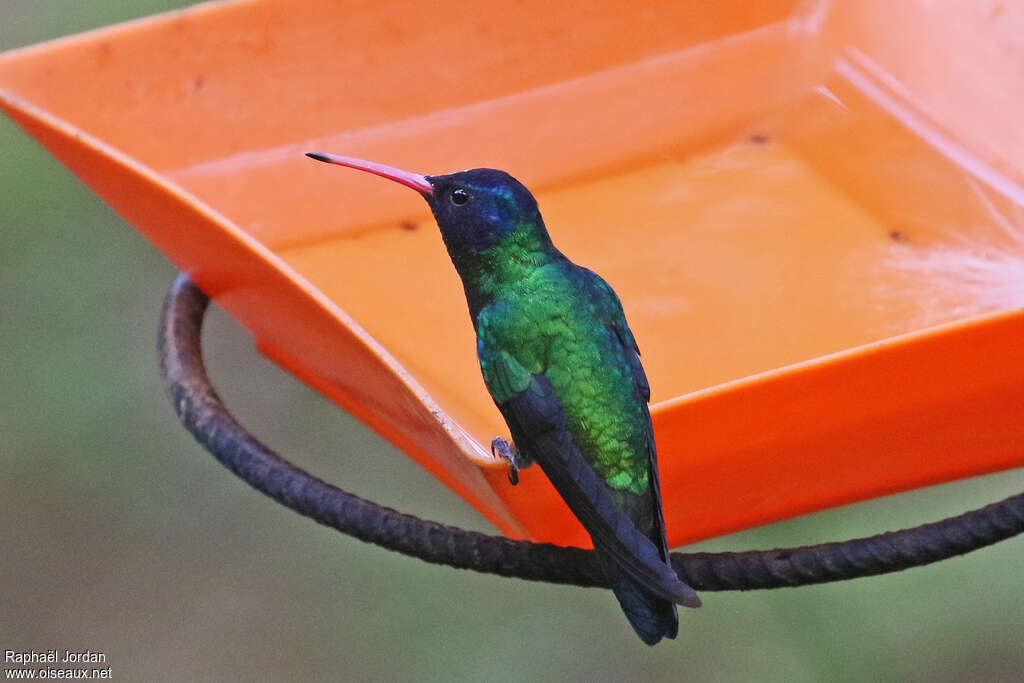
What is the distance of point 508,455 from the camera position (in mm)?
1094

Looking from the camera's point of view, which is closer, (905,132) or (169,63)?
(169,63)

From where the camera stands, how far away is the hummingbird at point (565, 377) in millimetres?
1091

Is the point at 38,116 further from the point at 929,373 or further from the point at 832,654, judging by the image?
the point at 832,654

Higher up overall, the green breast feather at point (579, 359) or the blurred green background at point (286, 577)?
the green breast feather at point (579, 359)

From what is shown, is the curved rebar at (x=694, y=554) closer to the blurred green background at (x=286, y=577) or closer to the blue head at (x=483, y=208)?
the blue head at (x=483, y=208)

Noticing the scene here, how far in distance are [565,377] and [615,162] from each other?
2.14ft

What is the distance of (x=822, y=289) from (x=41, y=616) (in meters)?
1.86

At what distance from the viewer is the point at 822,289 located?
5.24 ft

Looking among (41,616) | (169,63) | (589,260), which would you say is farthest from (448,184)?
(41,616)

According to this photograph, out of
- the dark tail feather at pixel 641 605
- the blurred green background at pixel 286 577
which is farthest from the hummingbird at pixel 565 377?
the blurred green background at pixel 286 577

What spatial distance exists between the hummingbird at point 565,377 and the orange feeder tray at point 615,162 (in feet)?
0.23

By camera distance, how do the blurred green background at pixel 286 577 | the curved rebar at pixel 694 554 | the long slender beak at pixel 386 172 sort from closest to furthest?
1. the curved rebar at pixel 694 554
2. the long slender beak at pixel 386 172
3. the blurred green background at pixel 286 577

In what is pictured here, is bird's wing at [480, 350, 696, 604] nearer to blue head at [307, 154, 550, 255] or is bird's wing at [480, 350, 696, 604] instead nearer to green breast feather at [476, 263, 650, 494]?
green breast feather at [476, 263, 650, 494]

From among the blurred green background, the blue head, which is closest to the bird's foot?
the blue head
